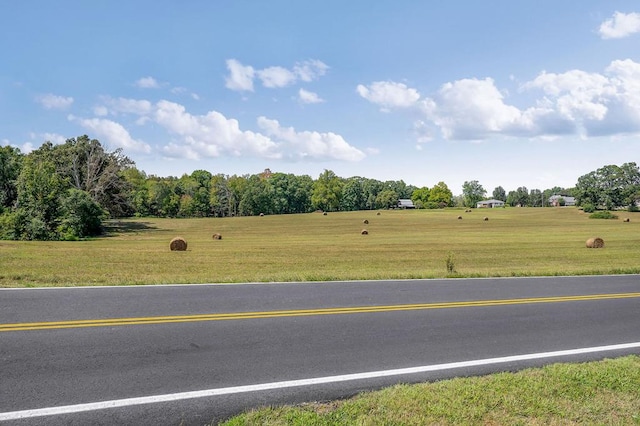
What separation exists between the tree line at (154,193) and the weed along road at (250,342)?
95.9 feet

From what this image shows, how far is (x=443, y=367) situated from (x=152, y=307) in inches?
227

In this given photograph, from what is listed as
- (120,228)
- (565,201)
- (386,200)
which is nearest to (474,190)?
(565,201)

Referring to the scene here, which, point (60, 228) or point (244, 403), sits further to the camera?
point (60, 228)

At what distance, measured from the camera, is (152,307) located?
8539mm

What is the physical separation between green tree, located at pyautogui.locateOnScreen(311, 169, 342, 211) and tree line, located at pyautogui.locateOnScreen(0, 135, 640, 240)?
31 centimetres

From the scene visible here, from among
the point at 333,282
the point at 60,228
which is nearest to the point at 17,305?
the point at 333,282

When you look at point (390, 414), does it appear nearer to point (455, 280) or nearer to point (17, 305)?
point (17, 305)

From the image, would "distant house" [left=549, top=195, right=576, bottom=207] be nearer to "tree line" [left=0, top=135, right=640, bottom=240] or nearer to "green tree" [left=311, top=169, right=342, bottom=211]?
"tree line" [left=0, top=135, right=640, bottom=240]

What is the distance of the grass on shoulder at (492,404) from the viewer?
14.1ft

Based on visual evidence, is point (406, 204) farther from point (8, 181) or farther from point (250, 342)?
point (250, 342)

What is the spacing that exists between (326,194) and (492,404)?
399ft

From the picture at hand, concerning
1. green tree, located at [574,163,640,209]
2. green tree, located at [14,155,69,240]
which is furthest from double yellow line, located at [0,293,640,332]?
green tree, located at [574,163,640,209]

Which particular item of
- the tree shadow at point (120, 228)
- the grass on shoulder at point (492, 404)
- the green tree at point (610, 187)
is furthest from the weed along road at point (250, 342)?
the green tree at point (610, 187)

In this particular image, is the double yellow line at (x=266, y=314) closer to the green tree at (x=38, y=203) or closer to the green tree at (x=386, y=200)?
the green tree at (x=38, y=203)
